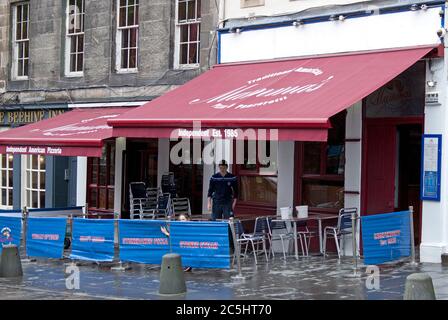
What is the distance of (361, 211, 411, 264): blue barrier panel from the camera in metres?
13.5

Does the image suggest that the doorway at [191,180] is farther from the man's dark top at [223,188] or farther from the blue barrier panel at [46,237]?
the blue barrier panel at [46,237]

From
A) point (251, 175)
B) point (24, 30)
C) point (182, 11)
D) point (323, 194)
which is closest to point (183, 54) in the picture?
point (182, 11)

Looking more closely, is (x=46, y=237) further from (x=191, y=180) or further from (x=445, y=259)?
(x=445, y=259)

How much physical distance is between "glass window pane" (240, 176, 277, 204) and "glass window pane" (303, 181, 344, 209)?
2.37 ft

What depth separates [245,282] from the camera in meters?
13.3

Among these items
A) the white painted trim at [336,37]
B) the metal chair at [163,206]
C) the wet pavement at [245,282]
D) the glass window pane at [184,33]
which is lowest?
the wet pavement at [245,282]

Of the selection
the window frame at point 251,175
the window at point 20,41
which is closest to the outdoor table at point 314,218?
the window frame at point 251,175

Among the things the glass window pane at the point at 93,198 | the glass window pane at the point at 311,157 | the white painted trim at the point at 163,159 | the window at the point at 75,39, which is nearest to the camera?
the glass window pane at the point at 311,157

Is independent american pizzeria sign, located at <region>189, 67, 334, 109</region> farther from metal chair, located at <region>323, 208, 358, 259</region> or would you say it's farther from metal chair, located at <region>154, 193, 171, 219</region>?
metal chair, located at <region>154, 193, 171, 219</region>

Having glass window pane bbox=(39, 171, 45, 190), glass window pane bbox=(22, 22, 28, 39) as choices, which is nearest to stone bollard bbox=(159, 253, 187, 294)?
glass window pane bbox=(39, 171, 45, 190)

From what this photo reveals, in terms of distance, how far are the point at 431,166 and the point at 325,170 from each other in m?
2.77

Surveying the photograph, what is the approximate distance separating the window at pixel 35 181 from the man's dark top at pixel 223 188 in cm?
742

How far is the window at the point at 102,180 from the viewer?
70.0ft
